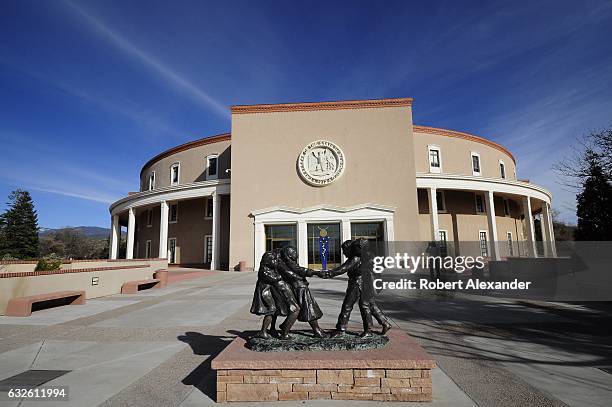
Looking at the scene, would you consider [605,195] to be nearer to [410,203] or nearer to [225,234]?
[410,203]

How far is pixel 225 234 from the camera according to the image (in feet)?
99.7

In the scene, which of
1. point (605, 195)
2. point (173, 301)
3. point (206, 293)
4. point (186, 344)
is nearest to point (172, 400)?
point (186, 344)

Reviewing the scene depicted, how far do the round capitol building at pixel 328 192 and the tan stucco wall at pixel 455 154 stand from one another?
0.16 meters

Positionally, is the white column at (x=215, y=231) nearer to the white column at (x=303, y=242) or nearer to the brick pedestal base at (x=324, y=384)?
the white column at (x=303, y=242)

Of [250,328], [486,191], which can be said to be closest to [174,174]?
[486,191]

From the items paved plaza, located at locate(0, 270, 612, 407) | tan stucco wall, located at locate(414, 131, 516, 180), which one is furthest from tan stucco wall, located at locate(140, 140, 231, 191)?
paved plaza, located at locate(0, 270, 612, 407)

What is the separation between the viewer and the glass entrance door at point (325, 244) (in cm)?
2539

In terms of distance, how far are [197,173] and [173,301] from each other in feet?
80.6

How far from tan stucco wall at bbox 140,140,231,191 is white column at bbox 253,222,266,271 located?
30.2 feet

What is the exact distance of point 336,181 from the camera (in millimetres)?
26234

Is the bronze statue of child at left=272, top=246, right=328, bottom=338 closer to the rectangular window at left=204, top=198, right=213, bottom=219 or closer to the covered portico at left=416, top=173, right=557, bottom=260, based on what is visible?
the covered portico at left=416, top=173, right=557, bottom=260

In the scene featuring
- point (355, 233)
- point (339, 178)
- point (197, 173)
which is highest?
point (197, 173)

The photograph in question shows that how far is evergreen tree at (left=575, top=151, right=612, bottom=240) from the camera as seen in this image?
44.1 feet

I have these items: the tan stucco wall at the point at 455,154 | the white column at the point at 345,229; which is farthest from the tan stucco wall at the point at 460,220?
the white column at the point at 345,229
